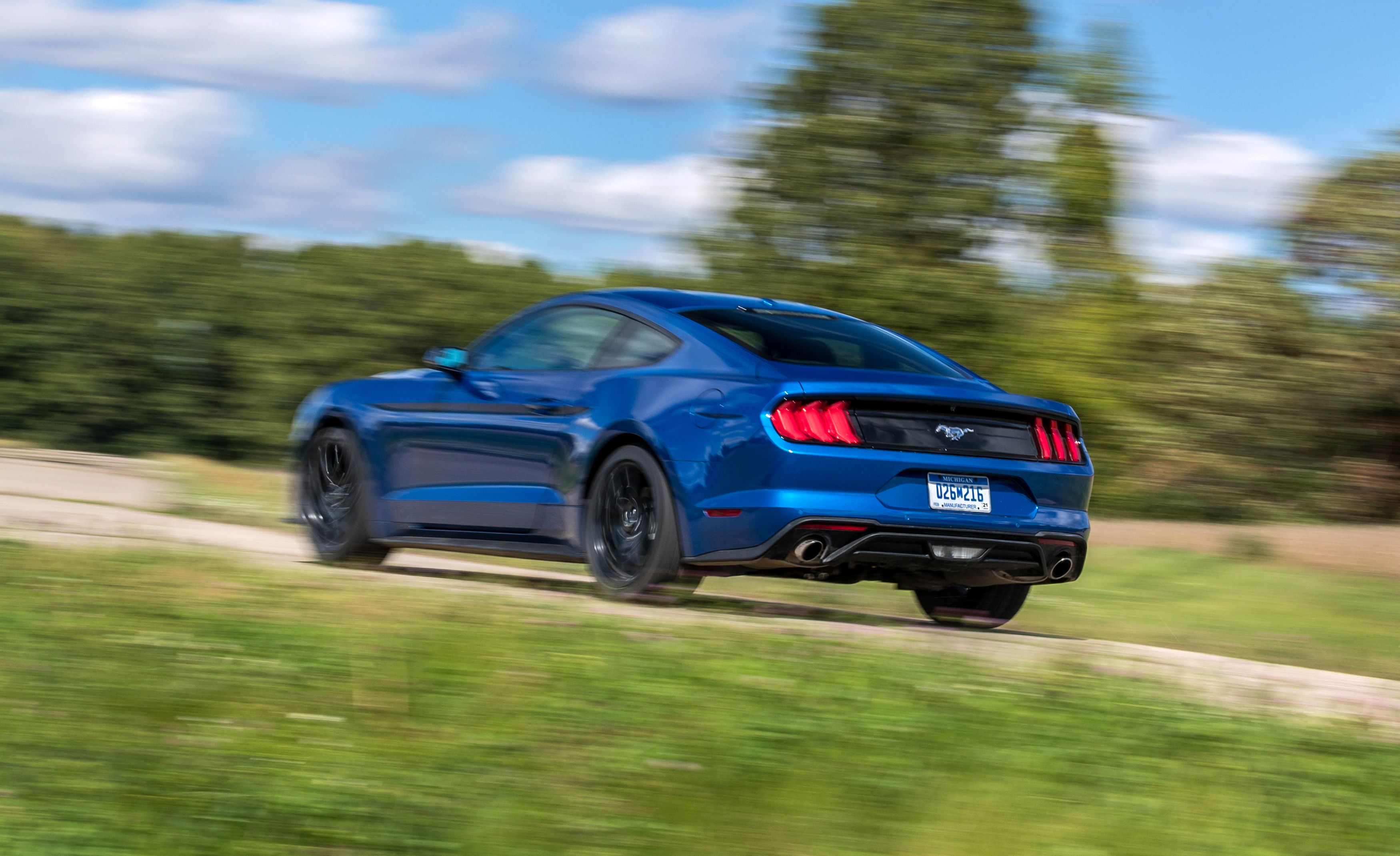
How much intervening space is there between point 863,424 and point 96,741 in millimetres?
3296

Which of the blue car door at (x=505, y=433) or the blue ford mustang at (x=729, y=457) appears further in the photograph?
the blue car door at (x=505, y=433)

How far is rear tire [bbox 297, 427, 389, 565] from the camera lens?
8.56m

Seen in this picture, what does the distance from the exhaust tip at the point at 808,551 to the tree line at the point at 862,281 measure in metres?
9.50

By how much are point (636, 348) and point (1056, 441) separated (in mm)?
1885

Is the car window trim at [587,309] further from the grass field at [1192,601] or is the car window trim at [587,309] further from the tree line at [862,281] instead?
the tree line at [862,281]

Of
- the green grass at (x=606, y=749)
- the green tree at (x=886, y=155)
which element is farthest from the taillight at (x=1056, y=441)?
the green tree at (x=886, y=155)

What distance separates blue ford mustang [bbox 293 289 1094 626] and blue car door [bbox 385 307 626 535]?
0.04ft

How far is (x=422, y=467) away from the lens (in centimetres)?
814

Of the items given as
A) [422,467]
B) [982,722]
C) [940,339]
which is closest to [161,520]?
[422,467]

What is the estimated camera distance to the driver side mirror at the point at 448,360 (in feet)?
26.6

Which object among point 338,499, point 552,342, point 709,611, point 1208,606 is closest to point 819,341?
point 552,342

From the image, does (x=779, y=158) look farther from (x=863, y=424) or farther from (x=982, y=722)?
(x=982, y=722)

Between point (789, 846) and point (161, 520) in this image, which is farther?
point (161, 520)

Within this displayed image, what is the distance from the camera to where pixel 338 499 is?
881 cm
